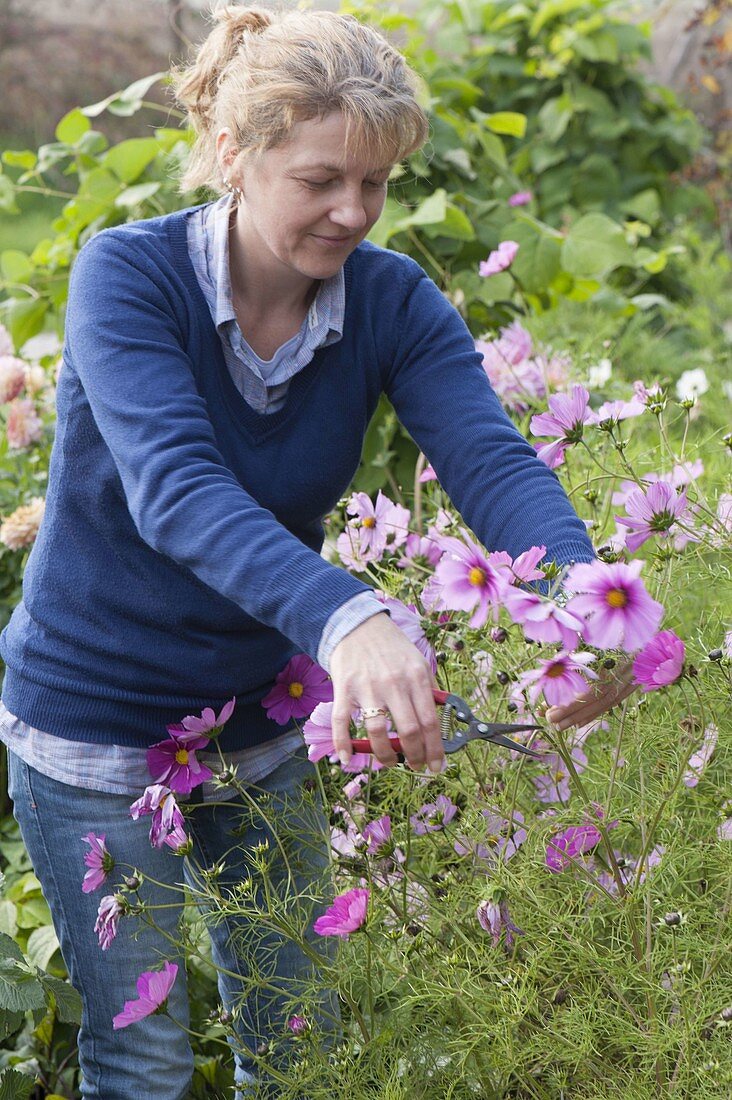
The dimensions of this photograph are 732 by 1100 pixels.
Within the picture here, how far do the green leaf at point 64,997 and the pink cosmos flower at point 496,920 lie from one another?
53cm

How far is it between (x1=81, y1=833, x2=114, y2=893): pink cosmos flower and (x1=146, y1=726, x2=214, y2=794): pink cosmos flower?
104 mm

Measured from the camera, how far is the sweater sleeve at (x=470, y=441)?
1453mm

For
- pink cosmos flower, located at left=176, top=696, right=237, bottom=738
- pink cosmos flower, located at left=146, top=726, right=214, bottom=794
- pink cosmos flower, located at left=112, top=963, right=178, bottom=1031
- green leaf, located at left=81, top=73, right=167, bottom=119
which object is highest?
pink cosmos flower, located at left=176, top=696, right=237, bottom=738

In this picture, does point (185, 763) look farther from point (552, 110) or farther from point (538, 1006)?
point (552, 110)

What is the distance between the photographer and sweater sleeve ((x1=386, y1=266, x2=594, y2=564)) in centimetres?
145

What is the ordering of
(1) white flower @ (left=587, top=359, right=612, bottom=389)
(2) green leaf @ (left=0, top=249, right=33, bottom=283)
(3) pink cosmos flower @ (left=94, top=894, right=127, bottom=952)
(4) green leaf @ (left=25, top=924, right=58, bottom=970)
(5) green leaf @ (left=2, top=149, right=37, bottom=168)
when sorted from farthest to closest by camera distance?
(2) green leaf @ (left=0, top=249, right=33, bottom=283) < (5) green leaf @ (left=2, top=149, right=37, bottom=168) < (1) white flower @ (left=587, top=359, right=612, bottom=389) < (4) green leaf @ (left=25, top=924, right=58, bottom=970) < (3) pink cosmos flower @ (left=94, top=894, right=127, bottom=952)

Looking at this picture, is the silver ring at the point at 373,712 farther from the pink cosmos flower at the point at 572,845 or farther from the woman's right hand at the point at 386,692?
the pink cosmos flower at the point at 572,845

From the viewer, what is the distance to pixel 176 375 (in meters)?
1.34

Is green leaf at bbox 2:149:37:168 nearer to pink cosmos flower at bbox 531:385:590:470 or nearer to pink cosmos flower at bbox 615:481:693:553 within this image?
pink cosmos flower at bbox 531:385:590:470

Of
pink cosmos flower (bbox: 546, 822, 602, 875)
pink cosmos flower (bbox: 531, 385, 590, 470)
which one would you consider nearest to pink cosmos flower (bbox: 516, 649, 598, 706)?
pink cosmos flower (bbox: 546, 822, 602, 875)

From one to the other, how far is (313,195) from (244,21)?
31 centimetres

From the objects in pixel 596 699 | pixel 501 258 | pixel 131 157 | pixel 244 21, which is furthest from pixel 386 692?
pixel 131 157

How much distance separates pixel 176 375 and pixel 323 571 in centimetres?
30

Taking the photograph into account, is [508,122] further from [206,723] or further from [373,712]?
[373,712]
